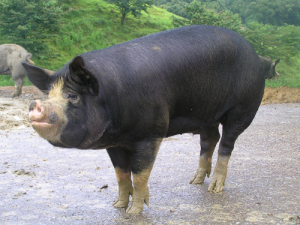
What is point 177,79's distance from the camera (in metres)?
3.42

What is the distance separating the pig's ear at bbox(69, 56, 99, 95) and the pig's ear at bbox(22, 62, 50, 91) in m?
0.33

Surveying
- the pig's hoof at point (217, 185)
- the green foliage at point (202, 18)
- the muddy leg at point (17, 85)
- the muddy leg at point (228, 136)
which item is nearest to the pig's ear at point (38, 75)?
the muddy leg at point (228, 136)

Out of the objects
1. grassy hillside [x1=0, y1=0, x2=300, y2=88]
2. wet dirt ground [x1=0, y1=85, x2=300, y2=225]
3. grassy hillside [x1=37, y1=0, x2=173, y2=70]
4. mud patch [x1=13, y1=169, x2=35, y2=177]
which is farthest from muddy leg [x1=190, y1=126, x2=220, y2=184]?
grassy hillside [x1=37, y1=0, x2=173, y2=70]

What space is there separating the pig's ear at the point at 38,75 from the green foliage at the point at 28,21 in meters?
14.1

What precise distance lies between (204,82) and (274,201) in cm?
152

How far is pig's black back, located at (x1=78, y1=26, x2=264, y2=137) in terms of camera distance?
310 centimetres

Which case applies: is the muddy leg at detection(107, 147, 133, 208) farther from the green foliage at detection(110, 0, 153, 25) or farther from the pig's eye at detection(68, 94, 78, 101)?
the green foliage at detection(110, 0, 153, 25)

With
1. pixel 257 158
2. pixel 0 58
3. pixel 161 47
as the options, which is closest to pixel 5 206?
pixel 161 47

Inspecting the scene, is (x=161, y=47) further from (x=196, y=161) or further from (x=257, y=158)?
(x=257, y=158)

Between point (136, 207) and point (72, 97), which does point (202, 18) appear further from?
point (72, 97)

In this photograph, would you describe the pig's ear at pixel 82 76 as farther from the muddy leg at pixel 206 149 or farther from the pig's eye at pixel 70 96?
the muddy leg at pixel 206 149

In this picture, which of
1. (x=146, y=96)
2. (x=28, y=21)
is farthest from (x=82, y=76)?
(x=28, y=21)

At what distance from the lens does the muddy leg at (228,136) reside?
157 inches

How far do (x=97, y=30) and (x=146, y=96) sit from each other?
25.1 metres
